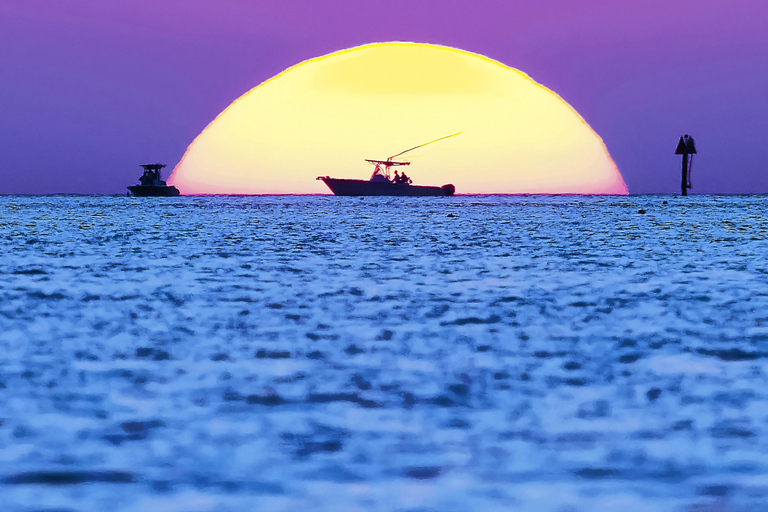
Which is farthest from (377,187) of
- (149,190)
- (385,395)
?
(385,395)

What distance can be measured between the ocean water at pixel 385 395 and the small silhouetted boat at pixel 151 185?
135m

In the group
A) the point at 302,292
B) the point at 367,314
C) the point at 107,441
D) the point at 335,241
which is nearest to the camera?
the point at 107,441

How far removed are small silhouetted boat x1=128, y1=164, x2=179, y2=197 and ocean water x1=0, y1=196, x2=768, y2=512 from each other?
134799 millimetres

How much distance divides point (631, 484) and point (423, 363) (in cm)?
479

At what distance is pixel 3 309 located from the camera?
16531 millimetres

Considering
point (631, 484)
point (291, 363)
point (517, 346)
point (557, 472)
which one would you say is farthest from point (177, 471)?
point (517, 346)

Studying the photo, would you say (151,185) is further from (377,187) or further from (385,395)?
(385,395)

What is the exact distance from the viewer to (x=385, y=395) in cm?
923

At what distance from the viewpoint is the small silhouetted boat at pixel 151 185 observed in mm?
151625

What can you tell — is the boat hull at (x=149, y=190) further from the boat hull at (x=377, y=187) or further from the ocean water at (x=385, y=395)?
the ocean water at (x=385, y=395)

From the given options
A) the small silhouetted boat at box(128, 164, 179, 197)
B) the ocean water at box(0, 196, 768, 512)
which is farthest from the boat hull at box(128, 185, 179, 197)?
the ocean water at box(0, 196, 768, 512)

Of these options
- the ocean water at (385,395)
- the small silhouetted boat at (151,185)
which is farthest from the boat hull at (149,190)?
the ocean water at (385,395)

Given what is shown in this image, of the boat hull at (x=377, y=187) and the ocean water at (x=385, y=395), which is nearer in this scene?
the ocean water at (x=385, y=395)

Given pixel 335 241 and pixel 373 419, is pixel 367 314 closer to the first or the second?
pixel 373 419
